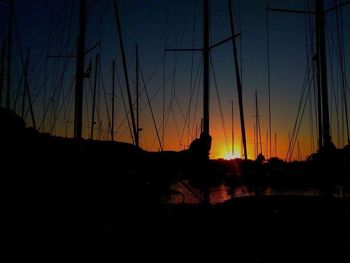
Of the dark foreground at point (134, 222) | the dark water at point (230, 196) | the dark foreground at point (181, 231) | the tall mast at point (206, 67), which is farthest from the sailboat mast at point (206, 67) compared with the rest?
the dark foreground at point (181, 231)

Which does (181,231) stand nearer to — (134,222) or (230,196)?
(134,222)

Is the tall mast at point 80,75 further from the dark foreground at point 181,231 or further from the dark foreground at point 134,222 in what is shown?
the dark foreground at point 181,231

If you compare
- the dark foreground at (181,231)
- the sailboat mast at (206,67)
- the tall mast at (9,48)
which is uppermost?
the tall mast at (9,48)

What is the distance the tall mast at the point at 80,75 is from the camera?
486 inches

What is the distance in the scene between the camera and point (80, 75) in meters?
12.9

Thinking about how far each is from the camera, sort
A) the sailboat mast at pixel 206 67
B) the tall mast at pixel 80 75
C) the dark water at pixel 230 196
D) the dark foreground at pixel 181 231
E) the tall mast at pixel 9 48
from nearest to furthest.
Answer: the dark foreground at pixel 181 231
the sailboat mast at pixel 206 67
the tall mast at pixel 80 75
the dark water at pixel 230 196
the tall mast at pixel 9 48

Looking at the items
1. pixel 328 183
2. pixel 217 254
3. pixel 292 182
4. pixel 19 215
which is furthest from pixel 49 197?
pixel 292 182

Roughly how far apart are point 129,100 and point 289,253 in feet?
40.0

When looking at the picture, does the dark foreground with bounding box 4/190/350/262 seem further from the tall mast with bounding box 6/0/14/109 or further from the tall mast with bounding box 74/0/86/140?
the tall mast with bounding box 6/0/14/109

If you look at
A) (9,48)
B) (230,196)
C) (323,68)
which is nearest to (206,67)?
(323,68)

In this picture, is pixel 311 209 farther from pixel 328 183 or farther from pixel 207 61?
pixel 207 61

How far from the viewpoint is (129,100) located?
1719 cm

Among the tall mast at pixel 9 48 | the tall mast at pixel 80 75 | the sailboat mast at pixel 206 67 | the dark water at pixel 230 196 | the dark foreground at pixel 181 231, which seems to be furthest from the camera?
the tall mast at pixel 9 48

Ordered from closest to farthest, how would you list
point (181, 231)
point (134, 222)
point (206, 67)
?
point (181, 231) → point (134, 222) → point (206, 67)
